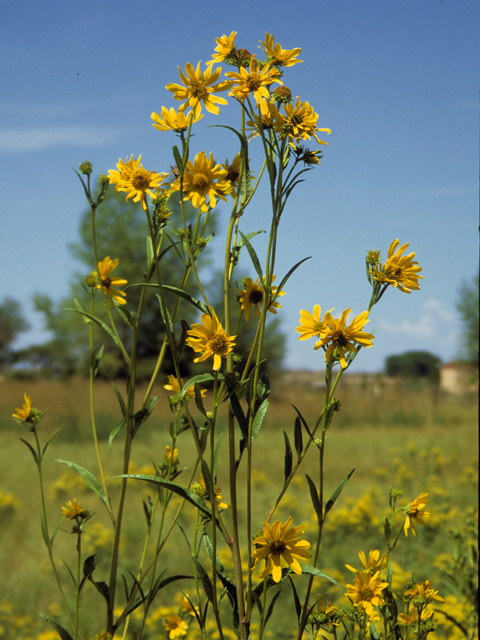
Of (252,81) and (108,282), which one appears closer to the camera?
(252,81)

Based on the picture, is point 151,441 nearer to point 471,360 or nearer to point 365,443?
point 365,443

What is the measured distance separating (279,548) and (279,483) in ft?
14.7

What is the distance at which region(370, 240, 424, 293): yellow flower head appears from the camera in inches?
27.8

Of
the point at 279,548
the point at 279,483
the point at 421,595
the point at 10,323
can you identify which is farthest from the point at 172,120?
the point at 10,323

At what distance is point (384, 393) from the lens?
9.70m

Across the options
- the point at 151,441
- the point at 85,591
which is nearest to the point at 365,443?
the point at 151,441

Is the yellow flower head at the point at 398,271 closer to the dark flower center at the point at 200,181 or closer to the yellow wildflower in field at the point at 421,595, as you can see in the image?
the dark flower center at the point at 200,181

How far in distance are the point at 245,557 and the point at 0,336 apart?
1920cm

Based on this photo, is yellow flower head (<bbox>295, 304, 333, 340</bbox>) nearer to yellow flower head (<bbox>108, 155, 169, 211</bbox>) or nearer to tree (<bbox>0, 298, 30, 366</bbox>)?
yellow flower head (<bbox>108, 155, 169, 211</bbox>)

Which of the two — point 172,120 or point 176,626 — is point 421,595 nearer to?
point 176,626

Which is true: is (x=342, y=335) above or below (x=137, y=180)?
below

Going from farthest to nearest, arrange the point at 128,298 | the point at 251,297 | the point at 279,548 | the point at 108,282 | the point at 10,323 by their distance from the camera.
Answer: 1. the point at 10,323
2. the point at 128,298
3. the point at 108,282
4. the point at 251,297
5. the point at 279,548

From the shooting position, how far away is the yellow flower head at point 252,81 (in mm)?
680

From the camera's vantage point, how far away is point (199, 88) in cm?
71
